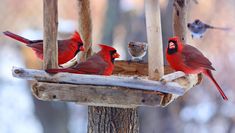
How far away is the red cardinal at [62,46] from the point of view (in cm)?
229

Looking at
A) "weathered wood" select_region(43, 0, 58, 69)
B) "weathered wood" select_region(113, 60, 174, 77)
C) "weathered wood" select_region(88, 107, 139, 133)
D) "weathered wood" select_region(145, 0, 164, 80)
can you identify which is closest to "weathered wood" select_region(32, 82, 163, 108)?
"weathered wood" select_region(43, 0, 58, 69)

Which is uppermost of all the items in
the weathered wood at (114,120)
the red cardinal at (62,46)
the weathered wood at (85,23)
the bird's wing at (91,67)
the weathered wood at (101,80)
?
the weathered wood at (85,23)

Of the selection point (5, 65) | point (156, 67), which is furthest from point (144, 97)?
point (5, 65)

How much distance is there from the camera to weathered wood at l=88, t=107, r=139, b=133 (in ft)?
8.10

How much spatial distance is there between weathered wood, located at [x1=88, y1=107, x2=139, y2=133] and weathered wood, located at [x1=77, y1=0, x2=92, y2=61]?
0.40 metres

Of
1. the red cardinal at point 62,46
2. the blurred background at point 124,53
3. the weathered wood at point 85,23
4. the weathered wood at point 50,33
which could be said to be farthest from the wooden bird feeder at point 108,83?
the blurred background at point 124,53

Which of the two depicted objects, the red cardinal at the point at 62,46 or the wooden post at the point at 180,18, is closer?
the red cardinal at the point at 62,46

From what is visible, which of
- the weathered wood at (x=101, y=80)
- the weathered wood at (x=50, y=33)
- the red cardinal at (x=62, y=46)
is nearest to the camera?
the weathered wood at (x=101, y=80)

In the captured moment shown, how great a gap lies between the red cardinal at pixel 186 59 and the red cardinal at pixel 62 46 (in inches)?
16.8

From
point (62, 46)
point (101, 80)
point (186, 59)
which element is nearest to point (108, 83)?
point (101, 80)

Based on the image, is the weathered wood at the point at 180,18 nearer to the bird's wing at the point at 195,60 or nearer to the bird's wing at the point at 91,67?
the bird's wing at the point at 195,60

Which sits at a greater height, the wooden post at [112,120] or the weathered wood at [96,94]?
the weathered wood at [96,94]

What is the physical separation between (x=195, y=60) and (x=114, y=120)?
46cm

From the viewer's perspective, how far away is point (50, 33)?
209 centimetres
